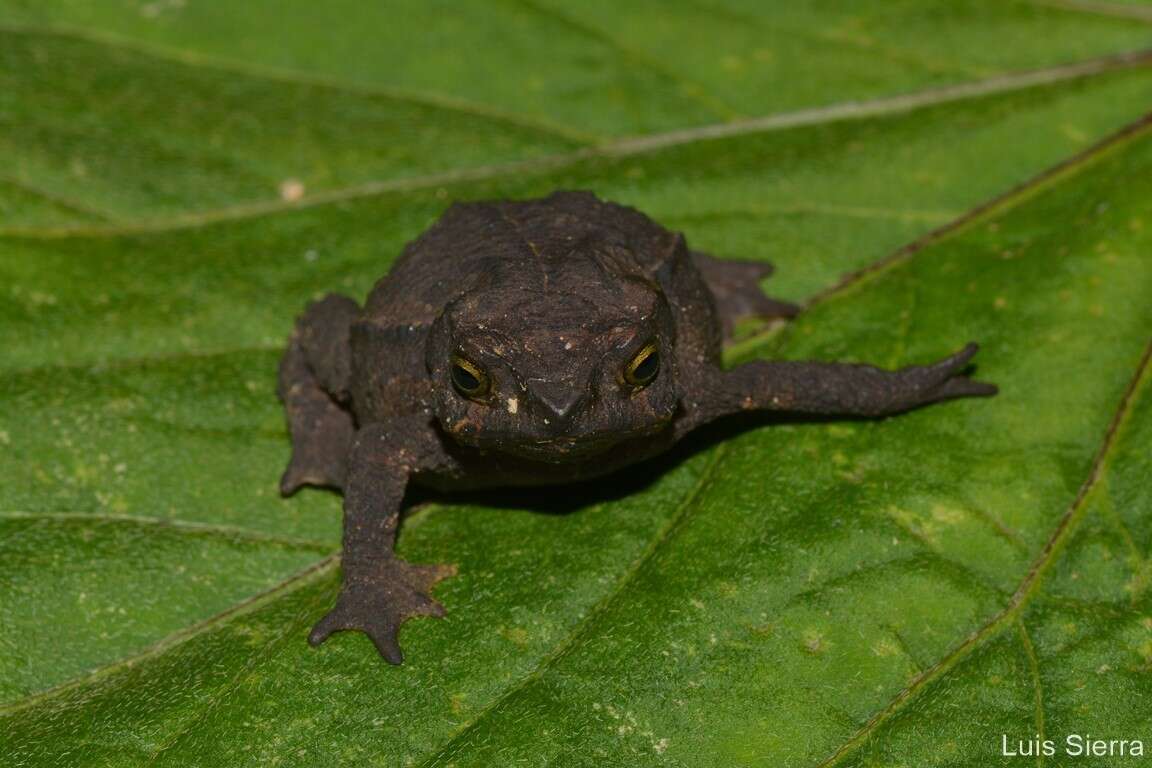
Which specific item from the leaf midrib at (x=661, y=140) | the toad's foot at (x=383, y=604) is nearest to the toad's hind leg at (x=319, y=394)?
the toad's foot at (x=383, y=604)

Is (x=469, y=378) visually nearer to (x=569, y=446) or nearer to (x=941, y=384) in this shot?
(x=569, y=446)

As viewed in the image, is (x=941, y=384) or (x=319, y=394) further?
(x=319, y=394)

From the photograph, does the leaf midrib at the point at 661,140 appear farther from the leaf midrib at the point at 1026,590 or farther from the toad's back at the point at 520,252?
the leaf midrib at the point at 1026,590

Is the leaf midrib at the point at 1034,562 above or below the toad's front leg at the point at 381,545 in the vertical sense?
above

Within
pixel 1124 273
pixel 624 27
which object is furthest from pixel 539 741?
pixel 624 27

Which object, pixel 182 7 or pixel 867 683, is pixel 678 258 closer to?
pixel 867 683

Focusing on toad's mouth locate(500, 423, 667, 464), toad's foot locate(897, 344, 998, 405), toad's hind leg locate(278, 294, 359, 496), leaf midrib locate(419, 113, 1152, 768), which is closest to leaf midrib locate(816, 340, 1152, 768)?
leaf midrib locate(419, 113, 1152, 768)

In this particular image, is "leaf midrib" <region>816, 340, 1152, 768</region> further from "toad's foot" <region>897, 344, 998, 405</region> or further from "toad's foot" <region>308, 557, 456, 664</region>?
"toad's foot" <region>308, 557, 456, 664</region>

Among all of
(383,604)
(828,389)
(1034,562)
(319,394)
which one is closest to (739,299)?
(828,389)
